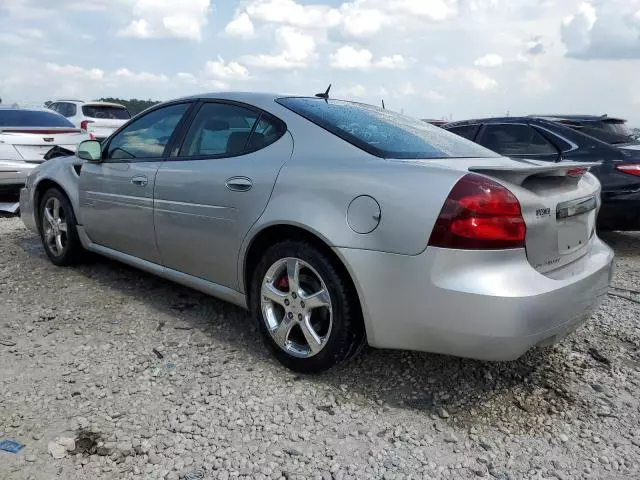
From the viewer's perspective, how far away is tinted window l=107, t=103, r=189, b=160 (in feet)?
12.5

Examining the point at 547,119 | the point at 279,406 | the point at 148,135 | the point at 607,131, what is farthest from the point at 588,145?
the point at 279,406

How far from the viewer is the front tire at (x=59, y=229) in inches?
182

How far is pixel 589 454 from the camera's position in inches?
93.2

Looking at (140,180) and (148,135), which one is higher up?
(148,135)

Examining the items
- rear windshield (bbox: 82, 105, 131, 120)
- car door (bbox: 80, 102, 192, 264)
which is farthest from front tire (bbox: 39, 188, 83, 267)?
rear windshield (bbox: 82, 105, 131, 120)

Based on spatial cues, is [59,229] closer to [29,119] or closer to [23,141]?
[23,141]

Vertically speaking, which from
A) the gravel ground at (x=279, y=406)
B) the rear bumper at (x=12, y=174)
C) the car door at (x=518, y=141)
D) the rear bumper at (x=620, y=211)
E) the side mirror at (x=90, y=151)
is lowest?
the gravel ground at (x=279, y=406)

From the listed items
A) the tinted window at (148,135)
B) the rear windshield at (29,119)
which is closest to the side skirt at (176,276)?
the tinted window at (148,135)

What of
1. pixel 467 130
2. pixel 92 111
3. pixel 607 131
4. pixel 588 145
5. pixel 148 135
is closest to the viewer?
pixel 148 135

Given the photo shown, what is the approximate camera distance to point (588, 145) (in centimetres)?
594

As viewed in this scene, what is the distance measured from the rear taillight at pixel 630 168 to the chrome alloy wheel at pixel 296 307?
13.8ft

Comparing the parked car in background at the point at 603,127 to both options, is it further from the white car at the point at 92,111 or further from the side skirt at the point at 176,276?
the white car at the point at 92,111

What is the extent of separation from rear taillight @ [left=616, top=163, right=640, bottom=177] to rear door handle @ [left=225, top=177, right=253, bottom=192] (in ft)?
14.0

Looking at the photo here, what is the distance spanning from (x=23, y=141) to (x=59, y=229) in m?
3.84
